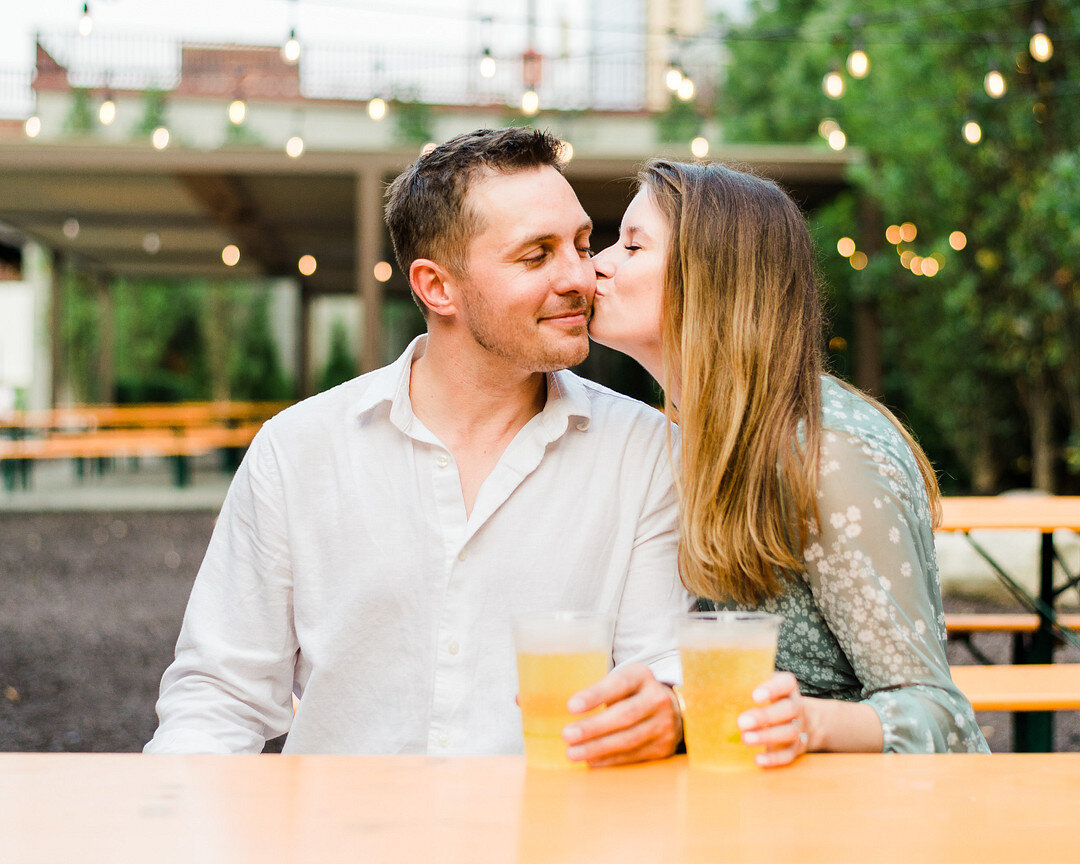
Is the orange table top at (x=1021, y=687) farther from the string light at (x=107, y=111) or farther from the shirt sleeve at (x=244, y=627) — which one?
the string light at (x=107, y=111)

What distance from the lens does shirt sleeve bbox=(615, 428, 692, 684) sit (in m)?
1.78

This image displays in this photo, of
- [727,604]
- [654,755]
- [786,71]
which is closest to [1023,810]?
[654,755]

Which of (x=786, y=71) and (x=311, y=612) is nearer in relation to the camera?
(x=311, y=612)

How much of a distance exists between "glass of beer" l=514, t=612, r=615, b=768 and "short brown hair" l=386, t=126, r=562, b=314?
0.92m

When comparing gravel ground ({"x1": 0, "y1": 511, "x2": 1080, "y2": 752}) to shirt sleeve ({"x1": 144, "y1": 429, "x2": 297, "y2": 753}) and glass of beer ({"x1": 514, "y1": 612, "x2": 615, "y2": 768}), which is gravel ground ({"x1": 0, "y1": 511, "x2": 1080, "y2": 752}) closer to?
shirt sleeve ({"x1": 144, "y1": 429, "x2": 297, "y2": 753})

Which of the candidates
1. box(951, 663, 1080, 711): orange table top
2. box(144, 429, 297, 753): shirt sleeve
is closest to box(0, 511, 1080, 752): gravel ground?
box(951, 663, 1080, 711): orange table top

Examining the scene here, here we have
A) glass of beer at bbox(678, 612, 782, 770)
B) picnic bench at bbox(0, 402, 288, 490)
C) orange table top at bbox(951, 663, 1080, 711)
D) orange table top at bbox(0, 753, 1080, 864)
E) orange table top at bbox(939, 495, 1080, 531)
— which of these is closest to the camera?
orange table top at bbox(0, 753, 1080, 864)

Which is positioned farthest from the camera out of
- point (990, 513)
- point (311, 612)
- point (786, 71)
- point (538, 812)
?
point (786, 71)

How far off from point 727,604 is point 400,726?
552 mm

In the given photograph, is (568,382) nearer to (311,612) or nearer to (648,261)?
(648,261)

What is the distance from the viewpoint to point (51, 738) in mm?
4402

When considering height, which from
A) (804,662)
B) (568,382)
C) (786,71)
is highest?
(786,71)

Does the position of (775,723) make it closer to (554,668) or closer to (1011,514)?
(554,668)

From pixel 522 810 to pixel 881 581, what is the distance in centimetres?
72
